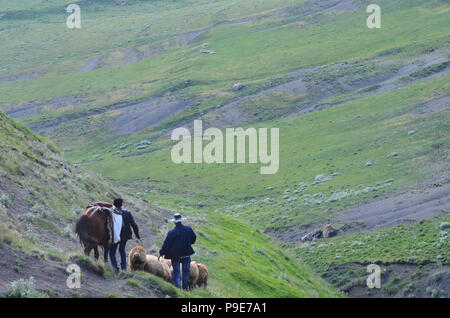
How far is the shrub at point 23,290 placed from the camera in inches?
683

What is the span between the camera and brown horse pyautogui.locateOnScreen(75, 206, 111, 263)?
2170 centimetres

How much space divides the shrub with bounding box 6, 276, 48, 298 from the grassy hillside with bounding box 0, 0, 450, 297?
971 centimetres

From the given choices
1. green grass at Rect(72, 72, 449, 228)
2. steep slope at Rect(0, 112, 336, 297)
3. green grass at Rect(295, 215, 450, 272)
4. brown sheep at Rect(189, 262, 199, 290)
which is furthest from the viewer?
green grass at Rect(72, 72, 449, 228)

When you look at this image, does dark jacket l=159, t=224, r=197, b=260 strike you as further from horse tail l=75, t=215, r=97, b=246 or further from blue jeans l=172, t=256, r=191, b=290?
horse tail l=75, t=215, r=97, b=246

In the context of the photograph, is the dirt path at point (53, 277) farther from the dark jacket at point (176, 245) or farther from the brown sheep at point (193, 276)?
the brown sheep at point (193, 276)

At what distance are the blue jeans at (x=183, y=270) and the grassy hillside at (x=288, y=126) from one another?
12.6 feet

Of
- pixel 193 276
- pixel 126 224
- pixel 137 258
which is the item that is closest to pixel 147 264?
pixel 137 258

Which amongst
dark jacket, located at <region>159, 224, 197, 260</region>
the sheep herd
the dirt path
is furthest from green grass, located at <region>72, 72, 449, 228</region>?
the dirt path

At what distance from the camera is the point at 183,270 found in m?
22.6

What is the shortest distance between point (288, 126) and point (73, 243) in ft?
347

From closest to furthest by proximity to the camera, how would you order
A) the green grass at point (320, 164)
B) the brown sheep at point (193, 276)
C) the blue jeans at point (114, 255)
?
Answer: the blue jeans at point (114, 255), the brown sheep at point (193, 276), the green grass at point (320, 164)

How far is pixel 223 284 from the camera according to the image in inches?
1187

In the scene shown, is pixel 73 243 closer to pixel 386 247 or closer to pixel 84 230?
pixel 84 230

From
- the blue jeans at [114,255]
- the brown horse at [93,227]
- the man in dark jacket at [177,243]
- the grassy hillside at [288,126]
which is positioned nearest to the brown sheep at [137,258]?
the blue jeans at [114,255]
